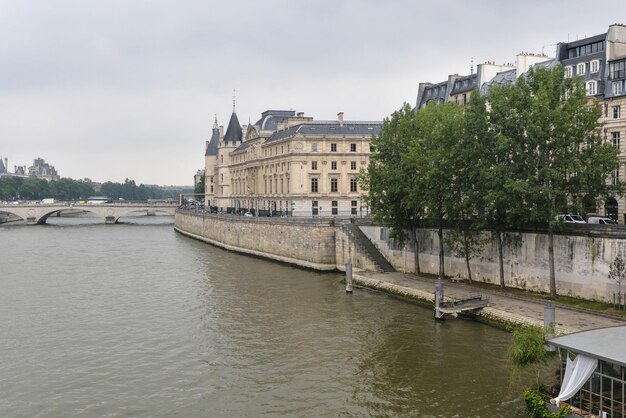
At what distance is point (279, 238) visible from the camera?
190 feet

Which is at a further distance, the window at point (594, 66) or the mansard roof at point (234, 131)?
the mansard roof at point (234, 131)

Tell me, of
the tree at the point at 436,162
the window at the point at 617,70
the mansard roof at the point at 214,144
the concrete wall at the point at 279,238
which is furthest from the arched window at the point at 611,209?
the mansard roof at the point at 214,144

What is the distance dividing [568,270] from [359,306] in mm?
11587

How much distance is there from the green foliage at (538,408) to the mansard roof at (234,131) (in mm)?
89815

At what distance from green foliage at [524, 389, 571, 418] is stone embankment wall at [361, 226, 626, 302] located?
13777 mm

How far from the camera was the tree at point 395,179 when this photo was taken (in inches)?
1673

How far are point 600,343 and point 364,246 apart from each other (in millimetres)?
30068

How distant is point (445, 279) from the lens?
133ft

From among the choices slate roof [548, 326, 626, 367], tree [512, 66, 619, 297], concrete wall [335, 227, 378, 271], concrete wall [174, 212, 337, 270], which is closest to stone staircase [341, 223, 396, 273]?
concrete wall [335, 227, 378, 271]

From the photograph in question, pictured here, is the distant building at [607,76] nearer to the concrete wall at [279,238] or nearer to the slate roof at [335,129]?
the concrete wall at [279,238]

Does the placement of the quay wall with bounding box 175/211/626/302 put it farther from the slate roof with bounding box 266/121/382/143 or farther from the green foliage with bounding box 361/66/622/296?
the slate roof with bounding box 266/121/382/143

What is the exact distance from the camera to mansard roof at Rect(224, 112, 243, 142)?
105 meters

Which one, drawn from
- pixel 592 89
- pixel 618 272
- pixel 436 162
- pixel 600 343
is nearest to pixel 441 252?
pixel 436 162

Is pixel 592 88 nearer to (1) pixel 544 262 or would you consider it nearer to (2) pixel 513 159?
(2) pixel 513 159
